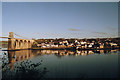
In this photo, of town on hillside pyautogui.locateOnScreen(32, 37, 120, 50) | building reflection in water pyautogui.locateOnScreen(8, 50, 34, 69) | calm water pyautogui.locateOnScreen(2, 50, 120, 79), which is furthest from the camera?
town on hillside pyautogui.locateOnScreen(32, 37, 120, 50)

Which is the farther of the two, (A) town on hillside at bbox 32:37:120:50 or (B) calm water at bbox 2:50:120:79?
(A) town on hillside at bbox 32:37:120:50

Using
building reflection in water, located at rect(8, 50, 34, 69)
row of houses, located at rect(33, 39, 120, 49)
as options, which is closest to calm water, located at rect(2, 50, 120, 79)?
building reflection in water, located at rect(8, 50, 34, 69)

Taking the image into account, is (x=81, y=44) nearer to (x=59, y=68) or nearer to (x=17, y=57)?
(x=17, y=57)

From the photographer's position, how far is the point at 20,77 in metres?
2.66

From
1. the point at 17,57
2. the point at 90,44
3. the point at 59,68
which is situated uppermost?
the point at 90,44

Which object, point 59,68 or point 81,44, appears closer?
point 59,68

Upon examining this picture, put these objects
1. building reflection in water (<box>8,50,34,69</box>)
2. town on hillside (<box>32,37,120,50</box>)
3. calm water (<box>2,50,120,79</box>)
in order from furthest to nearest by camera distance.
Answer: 1. town on hillside (<box>32,37,120,50</box>)
2. building reflection in water (<box>8,50,34,69</box>)
3. calm water (<box>2,50,120,79</box>)

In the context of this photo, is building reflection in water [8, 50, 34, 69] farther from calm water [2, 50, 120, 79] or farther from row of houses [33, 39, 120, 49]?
row of houses [33, 39, 120, 49]

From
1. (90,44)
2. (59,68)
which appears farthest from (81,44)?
(59,68)

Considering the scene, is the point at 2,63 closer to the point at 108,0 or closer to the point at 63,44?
the point at 108,0

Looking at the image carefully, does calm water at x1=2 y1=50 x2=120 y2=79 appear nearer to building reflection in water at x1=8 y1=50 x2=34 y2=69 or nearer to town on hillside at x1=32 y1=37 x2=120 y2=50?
building reflection in water at x1=8 y1=50 x2=34 y2=69

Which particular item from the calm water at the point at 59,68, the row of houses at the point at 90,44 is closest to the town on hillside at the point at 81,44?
the row of houses at the point at 90,44

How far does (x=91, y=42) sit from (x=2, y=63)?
35528mm

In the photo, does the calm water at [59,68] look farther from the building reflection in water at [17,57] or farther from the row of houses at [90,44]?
the row of houses at [90,44]
